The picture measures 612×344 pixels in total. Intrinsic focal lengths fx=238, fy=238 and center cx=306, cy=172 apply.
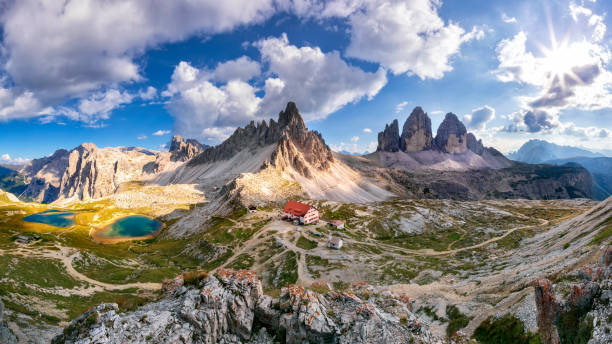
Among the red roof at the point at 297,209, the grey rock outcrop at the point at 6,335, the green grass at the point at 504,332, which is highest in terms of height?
the red roof at the point at 297,209

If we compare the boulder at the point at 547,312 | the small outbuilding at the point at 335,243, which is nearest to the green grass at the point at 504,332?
the boulder at the point at 547,312

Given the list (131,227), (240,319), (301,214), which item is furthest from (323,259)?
(131,227)

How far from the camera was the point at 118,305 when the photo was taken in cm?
1997

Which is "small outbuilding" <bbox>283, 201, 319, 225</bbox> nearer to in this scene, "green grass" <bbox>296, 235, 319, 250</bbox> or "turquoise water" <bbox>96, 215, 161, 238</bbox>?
"green grass" <bbox>296, 235, 319, 250</bbox>

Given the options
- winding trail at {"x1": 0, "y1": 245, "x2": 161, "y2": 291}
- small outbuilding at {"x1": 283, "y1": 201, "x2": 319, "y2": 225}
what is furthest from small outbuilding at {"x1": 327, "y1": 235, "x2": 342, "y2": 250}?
winding trail at {"x1": 0, "y1": 245, "x2": 161, "y2": 291}

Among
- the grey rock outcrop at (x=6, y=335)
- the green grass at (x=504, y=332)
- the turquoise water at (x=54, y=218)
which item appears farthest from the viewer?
the turquoise water at (x=54, y=218)

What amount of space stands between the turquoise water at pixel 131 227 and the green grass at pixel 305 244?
3858 inches

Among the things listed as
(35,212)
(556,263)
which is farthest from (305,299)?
(35,212)

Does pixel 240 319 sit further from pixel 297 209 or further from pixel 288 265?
pixel 297 209

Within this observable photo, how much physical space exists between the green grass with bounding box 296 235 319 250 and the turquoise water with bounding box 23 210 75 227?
139 metres

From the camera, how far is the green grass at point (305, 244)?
81.9 meters

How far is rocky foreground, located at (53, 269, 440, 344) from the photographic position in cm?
1730

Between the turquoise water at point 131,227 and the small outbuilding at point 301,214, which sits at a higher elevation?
the small outbuilding at point 301,214

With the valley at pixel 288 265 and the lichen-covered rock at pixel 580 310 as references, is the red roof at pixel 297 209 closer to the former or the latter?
the valley at pixel 288 265
